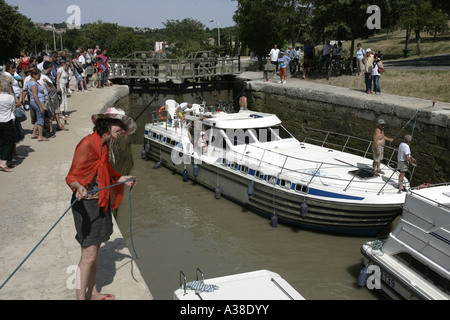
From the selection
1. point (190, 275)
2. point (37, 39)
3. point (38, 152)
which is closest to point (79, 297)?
point (190, 275)

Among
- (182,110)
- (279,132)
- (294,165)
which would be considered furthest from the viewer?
(182,110)

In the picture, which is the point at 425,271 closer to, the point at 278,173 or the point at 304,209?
the point at 304,209

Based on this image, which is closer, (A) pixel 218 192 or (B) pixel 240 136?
(A) pixel 218 192

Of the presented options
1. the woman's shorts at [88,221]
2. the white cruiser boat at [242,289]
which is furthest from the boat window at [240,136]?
the woman's shorts at [88,221]

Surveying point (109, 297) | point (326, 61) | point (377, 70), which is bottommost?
point (109, 297)

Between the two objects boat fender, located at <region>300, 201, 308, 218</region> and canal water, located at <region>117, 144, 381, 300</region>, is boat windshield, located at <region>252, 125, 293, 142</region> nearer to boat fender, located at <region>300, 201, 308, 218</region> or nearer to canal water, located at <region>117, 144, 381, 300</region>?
canal water, located at <region>117, 144, 381, 300</region>

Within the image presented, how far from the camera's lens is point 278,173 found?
32.6ft

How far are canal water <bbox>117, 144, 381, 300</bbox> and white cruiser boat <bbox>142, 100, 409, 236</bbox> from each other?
0.37 m

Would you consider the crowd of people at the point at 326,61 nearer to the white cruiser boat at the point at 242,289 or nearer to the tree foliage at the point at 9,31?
the white cruiser boat at the point at 242,289

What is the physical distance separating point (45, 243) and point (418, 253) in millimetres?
5244

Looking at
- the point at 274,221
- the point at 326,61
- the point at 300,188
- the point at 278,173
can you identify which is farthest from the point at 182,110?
the point at 326,61

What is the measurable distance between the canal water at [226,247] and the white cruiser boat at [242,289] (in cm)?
289

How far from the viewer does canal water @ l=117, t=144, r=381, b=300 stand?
781 centimetres
